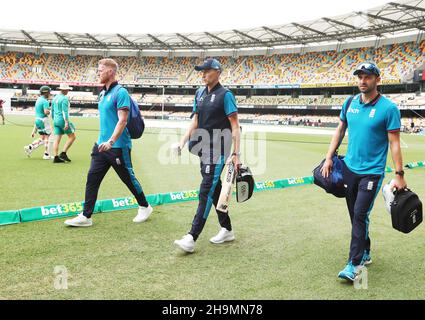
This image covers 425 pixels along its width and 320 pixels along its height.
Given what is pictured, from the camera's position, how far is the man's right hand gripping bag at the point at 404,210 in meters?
3.69

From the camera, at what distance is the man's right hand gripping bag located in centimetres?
369

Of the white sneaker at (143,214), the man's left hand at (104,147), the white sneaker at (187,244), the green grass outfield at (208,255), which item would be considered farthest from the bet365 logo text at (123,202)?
the white sneaker at (187,244)

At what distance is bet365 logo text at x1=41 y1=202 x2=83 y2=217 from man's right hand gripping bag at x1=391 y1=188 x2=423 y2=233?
4.18 m

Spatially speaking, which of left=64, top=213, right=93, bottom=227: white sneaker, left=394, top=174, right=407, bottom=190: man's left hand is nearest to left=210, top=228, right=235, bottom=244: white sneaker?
left=64, top=213, right=93, bottom=227: white sneaker

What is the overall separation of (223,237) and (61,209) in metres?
2.42

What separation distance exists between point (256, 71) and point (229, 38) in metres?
7.59

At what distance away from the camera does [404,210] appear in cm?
369

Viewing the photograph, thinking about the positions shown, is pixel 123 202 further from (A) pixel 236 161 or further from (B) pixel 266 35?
(B) pixel 266 35

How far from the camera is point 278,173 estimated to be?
10.8 m

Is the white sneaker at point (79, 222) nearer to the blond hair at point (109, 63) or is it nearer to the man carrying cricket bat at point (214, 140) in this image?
the man carrying cricket bat at point (214, 140)

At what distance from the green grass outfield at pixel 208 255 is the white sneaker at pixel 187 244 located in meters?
0.10

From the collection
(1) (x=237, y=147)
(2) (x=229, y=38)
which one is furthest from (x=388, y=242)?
(2) (x=229, y=38)
